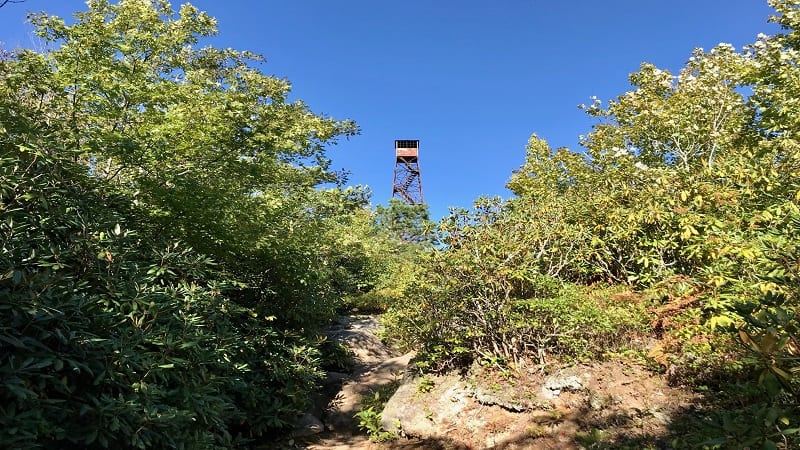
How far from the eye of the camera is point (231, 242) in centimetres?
491

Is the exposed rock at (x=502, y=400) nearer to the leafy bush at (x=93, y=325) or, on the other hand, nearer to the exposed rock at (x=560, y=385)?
the exposed rock at (x=560, y=385)

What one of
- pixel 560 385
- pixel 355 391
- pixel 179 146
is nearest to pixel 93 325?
pixel 179 146

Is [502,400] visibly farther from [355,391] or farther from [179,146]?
[179,146]

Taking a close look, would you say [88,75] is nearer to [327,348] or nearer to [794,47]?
[327,348]

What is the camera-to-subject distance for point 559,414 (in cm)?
417

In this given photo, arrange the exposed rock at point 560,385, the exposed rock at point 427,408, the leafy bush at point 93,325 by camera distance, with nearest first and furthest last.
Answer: the leafy bush at point 93,325
the exposed rock at point 560,385
the exposed rock at point 427,408

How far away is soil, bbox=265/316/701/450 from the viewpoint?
3.66 m

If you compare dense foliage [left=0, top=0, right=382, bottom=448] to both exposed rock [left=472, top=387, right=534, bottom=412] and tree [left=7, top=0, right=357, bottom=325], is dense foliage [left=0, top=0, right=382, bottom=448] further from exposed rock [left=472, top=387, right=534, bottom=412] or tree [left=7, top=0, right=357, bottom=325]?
exposed rock [left=472, top=387, right=534, bottom=412]

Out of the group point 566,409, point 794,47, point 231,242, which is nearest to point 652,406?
point 566,409

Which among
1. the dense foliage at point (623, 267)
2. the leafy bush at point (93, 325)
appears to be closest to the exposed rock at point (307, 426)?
the leafy bush at point (93, 325)

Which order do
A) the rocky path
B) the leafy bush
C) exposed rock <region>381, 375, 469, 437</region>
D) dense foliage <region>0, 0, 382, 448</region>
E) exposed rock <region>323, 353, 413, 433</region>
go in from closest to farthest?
the leafy bush → dense foliage <region>0, 0, 382, 448</region> → exposed rock <region>381, 375, 469, 437</region> → the rocky path → exposed rock <region>323, 353, 413, 433</region>

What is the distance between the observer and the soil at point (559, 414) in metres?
3.66

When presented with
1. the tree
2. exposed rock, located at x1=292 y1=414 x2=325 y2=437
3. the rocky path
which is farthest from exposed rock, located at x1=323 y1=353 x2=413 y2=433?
the tree

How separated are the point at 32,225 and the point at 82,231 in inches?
11.4
